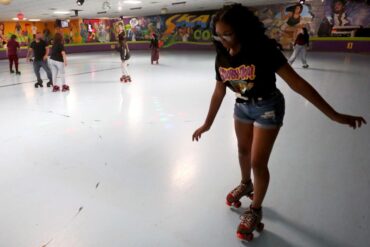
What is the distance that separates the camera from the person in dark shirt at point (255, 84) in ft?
4.36

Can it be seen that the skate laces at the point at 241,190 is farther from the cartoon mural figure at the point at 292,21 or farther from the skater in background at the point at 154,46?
the cartoon mural figure at the point at 292,21

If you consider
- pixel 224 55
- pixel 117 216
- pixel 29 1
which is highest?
pixel 29 1

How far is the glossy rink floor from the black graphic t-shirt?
34.0 inches

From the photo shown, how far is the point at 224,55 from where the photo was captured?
4.83 ft

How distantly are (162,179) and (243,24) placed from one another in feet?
4.74

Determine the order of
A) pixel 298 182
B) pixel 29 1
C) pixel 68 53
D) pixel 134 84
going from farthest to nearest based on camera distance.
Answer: pixel 68 53 < pixel 29 1 < pixel 134 84 < pixel 298 182

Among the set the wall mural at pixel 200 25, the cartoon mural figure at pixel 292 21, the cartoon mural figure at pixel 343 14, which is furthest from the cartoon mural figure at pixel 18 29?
the cartoon mural figure at pixel 343 14

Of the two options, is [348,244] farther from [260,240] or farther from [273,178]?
[273,178]

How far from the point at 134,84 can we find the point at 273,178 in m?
4.97

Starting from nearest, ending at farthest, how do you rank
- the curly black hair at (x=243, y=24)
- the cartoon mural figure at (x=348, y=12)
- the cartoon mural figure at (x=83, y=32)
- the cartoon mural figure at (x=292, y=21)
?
1. the curly black hair at (x=243, y=24)
2. the cartoon mural figure at (x=348, y=12)
3. the cartoon mural figure at (x=292, y=21)
4. the cartoon mural figure at (x=83, y=32)

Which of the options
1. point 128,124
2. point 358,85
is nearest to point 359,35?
point 358,85

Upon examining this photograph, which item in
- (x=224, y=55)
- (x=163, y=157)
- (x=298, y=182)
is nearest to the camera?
(x=224, y=55)

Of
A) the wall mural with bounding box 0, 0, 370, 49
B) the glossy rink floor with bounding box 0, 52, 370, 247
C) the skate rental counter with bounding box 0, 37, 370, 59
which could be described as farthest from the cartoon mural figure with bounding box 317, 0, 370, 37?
the glossy rink floor with bounding box 0, 52, 370, 247

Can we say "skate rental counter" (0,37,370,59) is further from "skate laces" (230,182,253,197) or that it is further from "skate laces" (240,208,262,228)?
"skate laces" (240,208,262,228)
